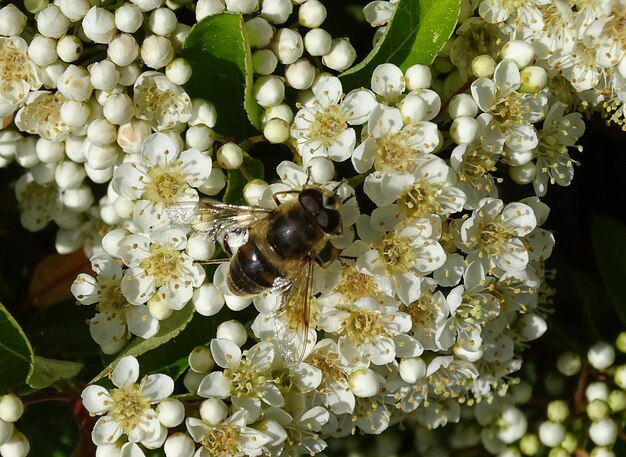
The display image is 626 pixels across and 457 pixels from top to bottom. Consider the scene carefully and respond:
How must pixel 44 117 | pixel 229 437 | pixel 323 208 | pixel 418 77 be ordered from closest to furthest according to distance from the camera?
pixel 323 208
pixel 229 437
pixel 418 77
pixel 44 117

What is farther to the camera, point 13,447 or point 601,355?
point 601,355

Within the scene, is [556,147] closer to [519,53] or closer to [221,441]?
[519,53]

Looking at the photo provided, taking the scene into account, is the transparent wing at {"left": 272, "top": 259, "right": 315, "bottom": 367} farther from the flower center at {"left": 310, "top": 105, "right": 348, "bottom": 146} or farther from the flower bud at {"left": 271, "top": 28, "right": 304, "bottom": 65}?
the flower bud at {"left": 271, "top": 28, "right": 304, "bottom": 65}

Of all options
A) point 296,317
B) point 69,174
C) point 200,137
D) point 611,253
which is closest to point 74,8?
point 200,137

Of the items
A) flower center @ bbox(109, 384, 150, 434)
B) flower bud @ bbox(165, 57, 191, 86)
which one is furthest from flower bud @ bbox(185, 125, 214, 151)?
flower center @ bbox(109, 384, 150, 434)

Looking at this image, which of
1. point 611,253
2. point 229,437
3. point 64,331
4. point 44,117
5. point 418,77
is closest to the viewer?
point 229,437

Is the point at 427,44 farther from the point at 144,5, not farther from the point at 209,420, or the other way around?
the point at 209,420

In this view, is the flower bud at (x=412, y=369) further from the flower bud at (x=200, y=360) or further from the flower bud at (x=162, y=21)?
the flower bud at (x=162, y=21)
